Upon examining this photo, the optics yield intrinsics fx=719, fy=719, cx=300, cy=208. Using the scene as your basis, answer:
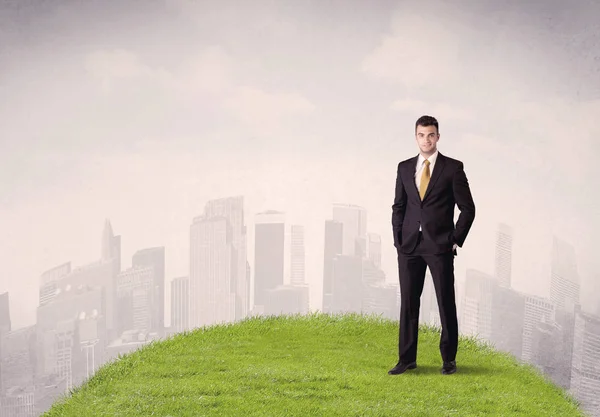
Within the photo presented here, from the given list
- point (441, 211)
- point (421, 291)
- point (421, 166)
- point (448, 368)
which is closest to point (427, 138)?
point (421, 166)

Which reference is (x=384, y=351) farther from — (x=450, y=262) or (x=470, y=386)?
(x=450, y=262)

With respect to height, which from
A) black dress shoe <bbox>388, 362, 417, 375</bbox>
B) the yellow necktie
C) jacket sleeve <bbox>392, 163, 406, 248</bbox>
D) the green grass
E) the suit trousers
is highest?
the yellow necktie

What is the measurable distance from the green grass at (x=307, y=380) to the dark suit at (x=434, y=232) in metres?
0.67

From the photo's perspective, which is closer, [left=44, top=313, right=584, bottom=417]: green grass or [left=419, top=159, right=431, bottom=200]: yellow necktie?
[left=44, top=313, right=584, bottom=417]: green grass

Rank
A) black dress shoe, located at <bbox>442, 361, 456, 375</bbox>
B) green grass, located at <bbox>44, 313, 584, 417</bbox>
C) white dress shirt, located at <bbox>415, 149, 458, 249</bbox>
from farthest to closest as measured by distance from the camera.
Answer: black dress shoe, located at <bbox>442, 361, 456, 375</bbox> → white dress shirt, located at <bbox>415, 149, 458, 249</bbox> → green grass, located at <bbox>44, 313, 584, 417</bbox>

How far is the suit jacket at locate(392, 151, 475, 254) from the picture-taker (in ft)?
21.5

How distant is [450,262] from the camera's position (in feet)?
21.8

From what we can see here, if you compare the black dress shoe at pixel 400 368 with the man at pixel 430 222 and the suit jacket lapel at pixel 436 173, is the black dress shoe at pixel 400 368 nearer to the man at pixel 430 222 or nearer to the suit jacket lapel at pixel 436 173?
the man at pixel 430 222

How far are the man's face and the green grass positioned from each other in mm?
2253

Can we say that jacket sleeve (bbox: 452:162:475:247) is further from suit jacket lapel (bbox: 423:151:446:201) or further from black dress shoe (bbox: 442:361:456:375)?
black dress shoe (bbox: 442:361:456:375)

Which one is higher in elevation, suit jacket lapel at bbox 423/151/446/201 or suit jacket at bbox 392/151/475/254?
suit jacket lapel at bbox 423/151/446/201

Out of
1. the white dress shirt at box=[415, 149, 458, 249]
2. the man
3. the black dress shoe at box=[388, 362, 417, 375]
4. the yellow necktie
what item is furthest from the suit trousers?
the white dress shirt at box=[415, 149, 458, 249]

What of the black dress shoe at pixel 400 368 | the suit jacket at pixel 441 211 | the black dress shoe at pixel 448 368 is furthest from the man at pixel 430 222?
the black dress shoe at pixel 400 368

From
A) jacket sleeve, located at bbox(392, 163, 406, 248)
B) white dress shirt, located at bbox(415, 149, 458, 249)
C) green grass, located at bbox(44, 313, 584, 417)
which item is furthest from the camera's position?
jacket sleeve, located at bbox(392, 163, 406, 248)
